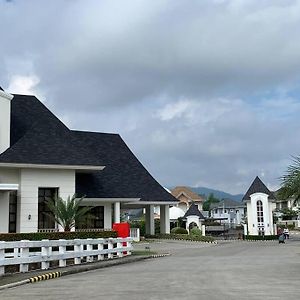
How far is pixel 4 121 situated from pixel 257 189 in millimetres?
33737

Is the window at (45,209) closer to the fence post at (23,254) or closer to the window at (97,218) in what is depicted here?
the window at (97,218)

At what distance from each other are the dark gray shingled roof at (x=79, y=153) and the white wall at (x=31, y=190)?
0.94 meters

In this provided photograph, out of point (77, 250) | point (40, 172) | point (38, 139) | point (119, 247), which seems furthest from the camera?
point (38, 139)

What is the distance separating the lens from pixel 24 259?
680 inches

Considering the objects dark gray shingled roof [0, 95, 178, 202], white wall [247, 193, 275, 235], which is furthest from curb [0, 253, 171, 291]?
white wall [247, 193, 275, 235]

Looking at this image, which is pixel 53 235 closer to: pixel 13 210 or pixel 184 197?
pixel 13 210

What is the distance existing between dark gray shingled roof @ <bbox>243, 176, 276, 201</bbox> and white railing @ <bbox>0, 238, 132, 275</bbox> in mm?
31732

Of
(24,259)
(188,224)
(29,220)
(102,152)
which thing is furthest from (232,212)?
(24,259)

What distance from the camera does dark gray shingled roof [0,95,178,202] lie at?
2900 centimetres

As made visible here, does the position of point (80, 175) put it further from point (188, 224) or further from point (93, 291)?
point (188, 224)

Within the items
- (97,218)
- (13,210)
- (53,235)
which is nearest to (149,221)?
(97,218)

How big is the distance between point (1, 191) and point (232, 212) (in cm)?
8951

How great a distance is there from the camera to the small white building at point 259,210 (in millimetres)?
55062

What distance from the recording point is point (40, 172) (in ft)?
94.5
